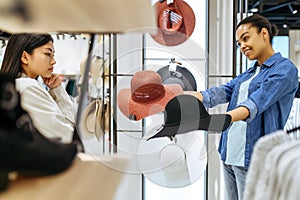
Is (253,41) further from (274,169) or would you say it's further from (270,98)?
(274,169)

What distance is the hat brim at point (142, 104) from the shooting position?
124 centimetres

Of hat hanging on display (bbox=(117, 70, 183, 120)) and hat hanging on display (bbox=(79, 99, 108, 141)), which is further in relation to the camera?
hat hanging on display (bbox=(117, 70, 183, 120))

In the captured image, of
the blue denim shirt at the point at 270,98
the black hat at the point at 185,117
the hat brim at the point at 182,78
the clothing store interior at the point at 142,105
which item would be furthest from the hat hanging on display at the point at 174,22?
the black hat at the point at 185,117

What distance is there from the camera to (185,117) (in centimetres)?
107

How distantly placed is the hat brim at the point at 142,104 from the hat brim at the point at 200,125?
99 millimetres

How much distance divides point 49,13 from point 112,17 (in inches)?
3.1

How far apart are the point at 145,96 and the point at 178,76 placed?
1.04 feet

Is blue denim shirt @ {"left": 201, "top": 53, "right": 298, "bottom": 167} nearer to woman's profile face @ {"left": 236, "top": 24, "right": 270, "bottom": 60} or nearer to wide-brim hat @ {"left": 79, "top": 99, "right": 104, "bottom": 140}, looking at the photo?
woman's profile face @ {"left": 236, "top": 24, "right": 270, "bottom": 60}

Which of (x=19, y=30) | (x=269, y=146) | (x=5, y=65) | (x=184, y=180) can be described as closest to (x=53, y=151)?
(x=19, y=30)

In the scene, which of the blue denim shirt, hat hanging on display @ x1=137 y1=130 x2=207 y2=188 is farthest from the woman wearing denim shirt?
hat hanging on display @ x1=137 y1=130 x2=207 y2=188

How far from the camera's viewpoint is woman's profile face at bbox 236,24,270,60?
1.47m

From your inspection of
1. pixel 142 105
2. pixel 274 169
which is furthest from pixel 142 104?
pixel 274 169

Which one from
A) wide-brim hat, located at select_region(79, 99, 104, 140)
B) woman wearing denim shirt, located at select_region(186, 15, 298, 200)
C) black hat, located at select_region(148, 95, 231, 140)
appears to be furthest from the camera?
woman wearing denim shirt, located at select_region(186, 15, 298, 200)

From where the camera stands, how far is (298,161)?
0.45 m
